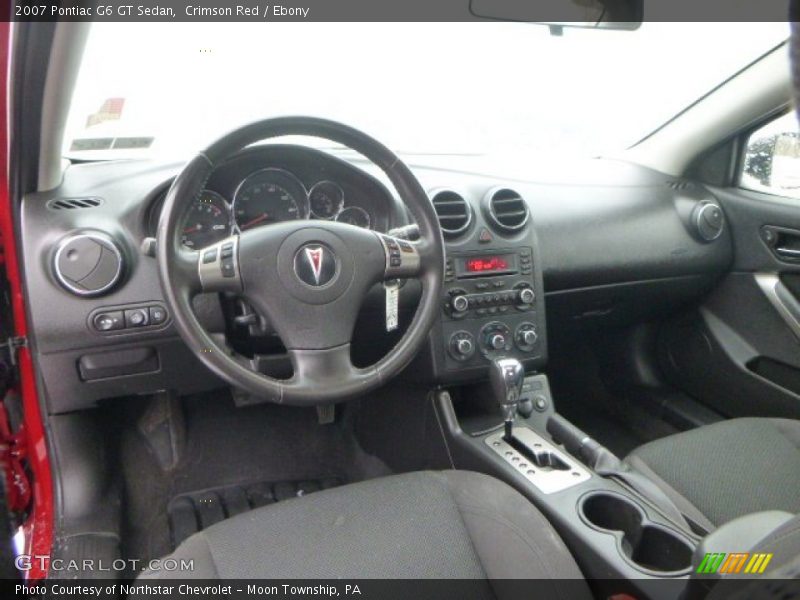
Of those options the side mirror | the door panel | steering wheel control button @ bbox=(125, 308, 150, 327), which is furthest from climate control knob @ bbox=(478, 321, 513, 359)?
the side mirror

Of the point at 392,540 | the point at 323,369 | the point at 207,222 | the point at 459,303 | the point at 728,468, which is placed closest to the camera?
the point at 392,540

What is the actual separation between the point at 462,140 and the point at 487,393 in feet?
3.17

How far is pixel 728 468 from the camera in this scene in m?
1.92

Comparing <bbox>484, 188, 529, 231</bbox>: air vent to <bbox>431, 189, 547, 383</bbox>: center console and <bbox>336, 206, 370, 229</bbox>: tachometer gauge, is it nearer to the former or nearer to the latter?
<bbox>431, 189, 547, 383</bbox>: center console

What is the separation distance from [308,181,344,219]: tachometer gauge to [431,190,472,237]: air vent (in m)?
0.31

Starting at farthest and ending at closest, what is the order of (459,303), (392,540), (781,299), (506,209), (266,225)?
(781,299) → (506,209) → (459,303) → (266,225) → (392,540)

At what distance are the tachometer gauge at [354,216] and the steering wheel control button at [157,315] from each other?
53 cm

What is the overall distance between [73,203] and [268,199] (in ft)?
1.61

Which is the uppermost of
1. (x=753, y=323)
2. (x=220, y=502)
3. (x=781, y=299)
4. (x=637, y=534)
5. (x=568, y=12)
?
(x=568, y=12)

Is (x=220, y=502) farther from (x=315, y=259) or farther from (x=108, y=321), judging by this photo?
(x=315, y=259)

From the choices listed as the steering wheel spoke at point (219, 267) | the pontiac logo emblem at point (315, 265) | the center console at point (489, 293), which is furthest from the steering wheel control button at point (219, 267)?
the center console at point (489, 293)

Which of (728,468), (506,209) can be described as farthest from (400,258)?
(728,468)

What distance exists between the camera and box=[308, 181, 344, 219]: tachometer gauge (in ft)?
6.30

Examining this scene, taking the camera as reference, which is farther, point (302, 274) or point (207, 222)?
point (207, 222)
